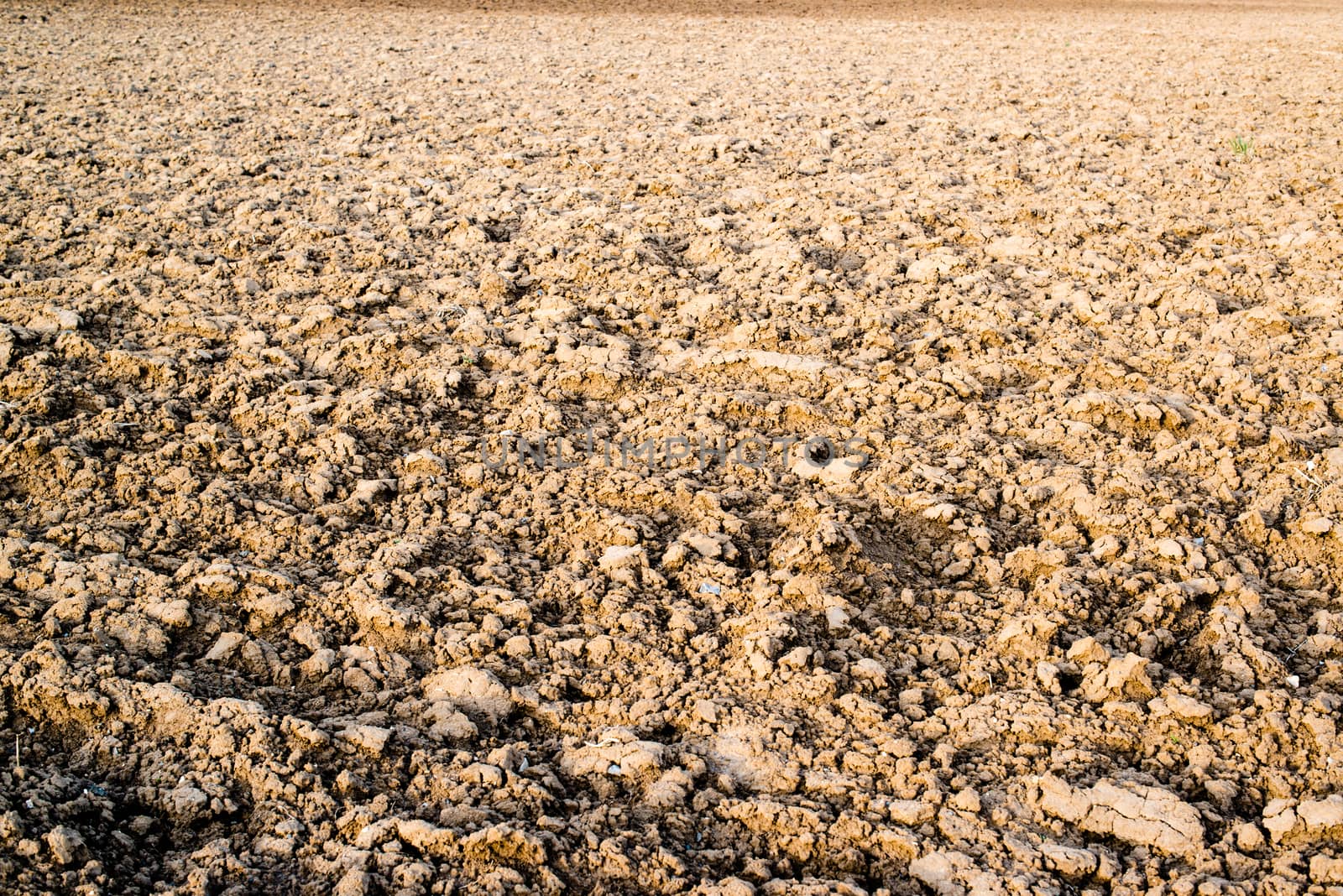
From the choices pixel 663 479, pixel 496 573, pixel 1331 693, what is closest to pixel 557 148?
pixel 663 479

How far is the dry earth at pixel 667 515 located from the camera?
204cm

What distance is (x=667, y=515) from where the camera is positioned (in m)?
2.99

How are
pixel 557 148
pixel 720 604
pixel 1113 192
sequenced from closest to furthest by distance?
pixel 720 604 < pixel 1113 192 < pixel 557 148

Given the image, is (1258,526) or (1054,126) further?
(1054,126)

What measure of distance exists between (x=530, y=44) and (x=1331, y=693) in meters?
8.09

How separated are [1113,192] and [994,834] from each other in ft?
12.6

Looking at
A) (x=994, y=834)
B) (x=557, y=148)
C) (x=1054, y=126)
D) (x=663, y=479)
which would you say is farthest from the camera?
(x=1054, y=126)

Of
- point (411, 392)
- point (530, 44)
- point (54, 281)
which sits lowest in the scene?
point (411, 392)

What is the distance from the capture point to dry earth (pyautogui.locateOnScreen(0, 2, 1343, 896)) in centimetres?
204

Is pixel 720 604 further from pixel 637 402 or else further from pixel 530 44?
pixel 530 44

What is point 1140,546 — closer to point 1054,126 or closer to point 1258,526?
point 1258,526

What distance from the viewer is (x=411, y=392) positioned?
3510mm

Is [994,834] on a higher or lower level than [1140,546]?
lower

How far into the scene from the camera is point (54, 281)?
4.04m
